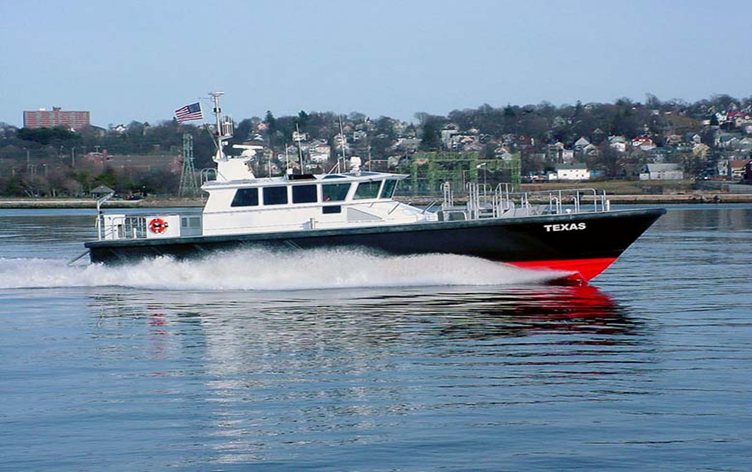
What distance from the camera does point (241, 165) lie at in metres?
22.5

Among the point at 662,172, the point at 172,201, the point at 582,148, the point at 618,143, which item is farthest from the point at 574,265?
the point at 618,143

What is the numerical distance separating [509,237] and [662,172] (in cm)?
9696

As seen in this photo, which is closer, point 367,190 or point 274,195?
point 367,190

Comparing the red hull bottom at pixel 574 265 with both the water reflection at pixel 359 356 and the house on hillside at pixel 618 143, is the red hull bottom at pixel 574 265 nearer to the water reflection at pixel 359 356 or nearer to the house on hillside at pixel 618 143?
the water reflection at pixel 359 356

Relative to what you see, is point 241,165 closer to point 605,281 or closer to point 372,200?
point 372,200

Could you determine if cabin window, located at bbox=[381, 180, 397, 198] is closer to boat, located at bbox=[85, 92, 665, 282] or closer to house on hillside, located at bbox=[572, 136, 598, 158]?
boat, located at bbox=[85, 92, 665, 282]

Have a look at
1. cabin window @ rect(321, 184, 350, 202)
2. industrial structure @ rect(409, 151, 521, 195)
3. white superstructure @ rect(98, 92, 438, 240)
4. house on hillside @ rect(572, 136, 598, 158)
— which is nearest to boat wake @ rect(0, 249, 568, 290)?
white superstructure @ rect(98, 92, 438, 240)

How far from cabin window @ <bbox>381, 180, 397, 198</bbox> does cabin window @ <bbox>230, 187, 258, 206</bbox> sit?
2651 mm

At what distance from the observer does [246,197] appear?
856 inches

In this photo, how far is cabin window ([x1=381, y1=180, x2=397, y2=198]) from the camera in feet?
71.1

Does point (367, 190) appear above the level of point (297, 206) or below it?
above

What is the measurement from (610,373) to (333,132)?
262ft

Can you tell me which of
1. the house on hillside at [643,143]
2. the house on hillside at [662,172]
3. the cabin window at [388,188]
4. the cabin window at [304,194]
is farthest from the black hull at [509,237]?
the house on hillside at [643,143]

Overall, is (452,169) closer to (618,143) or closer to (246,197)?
(246,197)
